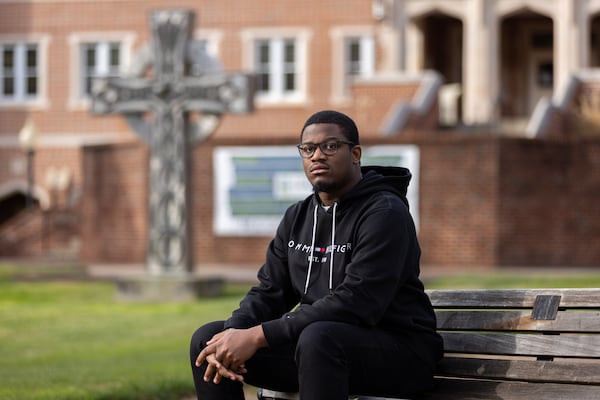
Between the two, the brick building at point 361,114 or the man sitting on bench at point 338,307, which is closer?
the man sitting on bench at point 338,307

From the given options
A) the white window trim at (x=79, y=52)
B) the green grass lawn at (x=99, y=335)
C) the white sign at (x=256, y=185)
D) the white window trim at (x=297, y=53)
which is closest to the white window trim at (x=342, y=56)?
the white window trim at (x=297, y=53)

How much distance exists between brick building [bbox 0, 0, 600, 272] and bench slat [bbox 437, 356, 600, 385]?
14396mm

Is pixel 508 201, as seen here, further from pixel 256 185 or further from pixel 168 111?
pixel 168 111

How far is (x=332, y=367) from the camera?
5082mm

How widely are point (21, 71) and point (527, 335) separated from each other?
3654cm

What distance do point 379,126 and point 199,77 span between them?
1195 cm

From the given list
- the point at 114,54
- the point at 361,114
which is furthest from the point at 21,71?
the point at 361,114

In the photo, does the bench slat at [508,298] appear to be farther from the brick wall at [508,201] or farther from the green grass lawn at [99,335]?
the brick wall at [508,201]

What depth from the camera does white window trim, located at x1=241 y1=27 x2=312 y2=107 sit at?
39.1m

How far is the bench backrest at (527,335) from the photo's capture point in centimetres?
544

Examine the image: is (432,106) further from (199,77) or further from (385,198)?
(385,198)

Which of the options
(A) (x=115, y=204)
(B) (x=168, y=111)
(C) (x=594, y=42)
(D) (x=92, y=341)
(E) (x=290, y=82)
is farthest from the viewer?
(E) (x=290, y=82)

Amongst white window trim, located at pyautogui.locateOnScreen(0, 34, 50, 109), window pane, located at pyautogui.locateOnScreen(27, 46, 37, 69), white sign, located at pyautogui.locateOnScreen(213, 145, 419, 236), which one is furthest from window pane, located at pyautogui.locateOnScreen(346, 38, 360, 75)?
white sign, located at pyautogui.locateOnScreen(213, 145, 419, 236)

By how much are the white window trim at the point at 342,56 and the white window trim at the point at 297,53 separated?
0.77 meters
